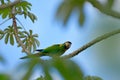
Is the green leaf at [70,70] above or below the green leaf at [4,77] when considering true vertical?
above

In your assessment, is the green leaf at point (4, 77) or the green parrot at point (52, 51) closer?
the green leaf at point (4, 77)

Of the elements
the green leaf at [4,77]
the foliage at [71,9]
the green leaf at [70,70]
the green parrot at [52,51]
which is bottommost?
the green leaf at [4,77]

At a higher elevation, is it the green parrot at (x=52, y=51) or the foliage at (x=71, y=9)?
the foliage at (x=71, y=9)

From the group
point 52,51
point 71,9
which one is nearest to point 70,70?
point 71,9

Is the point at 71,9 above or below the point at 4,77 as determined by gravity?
above

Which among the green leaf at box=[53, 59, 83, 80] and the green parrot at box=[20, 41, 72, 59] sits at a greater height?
the green parrot at box=[20, 41, 72, 59]

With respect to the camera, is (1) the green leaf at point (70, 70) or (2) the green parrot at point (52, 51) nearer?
(1) the green leaf at point (70, 70)

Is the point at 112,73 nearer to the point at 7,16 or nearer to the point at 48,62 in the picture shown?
the point at 48,62

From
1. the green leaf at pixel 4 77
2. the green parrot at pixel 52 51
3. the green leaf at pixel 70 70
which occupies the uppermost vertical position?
the green parrot at pixel 52 51

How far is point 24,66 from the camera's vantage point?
0.83m

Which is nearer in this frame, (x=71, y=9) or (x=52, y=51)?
(x=71, y=9)

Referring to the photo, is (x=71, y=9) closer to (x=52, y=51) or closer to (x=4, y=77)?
(x=4, y=77)

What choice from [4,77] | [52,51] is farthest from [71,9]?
[52,51]

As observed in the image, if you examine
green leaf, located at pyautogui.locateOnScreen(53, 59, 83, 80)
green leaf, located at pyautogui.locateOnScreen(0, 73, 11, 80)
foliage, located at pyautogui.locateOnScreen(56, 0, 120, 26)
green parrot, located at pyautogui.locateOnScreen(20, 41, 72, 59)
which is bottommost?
green leaf, located at pyautogui.locateOnScreen(0, 73, 11, 80)
